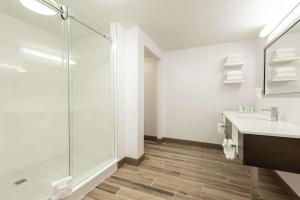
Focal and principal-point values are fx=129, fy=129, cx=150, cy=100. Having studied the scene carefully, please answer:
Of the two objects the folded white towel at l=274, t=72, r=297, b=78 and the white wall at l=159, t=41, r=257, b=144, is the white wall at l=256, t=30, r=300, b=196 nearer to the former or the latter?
the folded white towel at l=274, t=72, r=297, b=78

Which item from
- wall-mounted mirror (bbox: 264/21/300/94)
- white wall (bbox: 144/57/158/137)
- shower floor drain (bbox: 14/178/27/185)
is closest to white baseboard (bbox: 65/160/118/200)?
shower floor drain (bbox: 14/178/27/185)

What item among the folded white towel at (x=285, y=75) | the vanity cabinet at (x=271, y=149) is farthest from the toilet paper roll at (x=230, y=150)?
the folded white towel at (x=285, y=75)

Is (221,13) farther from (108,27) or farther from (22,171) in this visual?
(22,171)

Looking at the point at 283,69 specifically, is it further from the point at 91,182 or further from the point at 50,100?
the point at 50,100

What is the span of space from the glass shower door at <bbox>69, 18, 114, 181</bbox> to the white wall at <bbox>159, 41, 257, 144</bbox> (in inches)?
57.5

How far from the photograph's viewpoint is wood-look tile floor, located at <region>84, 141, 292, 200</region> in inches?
55.5

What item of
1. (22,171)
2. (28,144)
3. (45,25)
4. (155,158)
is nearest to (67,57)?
(45,25)

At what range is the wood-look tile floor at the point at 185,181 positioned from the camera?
1.41 meters

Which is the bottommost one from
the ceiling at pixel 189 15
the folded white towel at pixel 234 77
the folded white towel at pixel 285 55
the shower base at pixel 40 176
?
the shower base at pixel 40 176

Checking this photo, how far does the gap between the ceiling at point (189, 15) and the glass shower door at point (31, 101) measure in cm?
63

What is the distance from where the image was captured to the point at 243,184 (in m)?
1.60

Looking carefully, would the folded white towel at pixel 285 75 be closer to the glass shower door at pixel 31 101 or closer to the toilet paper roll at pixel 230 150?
the toilet paper roll at pixel 230 150

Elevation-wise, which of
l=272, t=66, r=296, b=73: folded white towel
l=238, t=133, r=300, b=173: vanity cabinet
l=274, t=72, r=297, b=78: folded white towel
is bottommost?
l=238, t=133, r=300, b=173: vanity cabinet

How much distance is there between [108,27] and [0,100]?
1809 mm
